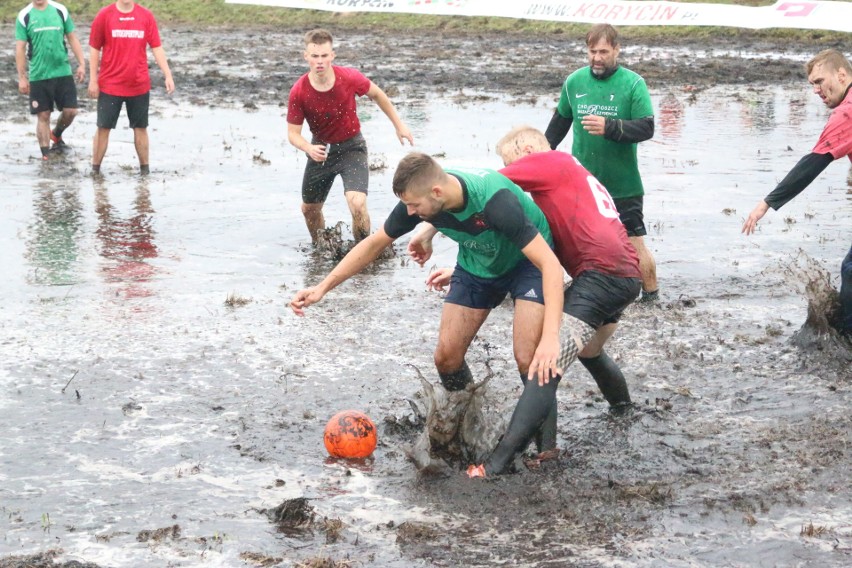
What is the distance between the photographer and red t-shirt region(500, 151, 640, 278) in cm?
605

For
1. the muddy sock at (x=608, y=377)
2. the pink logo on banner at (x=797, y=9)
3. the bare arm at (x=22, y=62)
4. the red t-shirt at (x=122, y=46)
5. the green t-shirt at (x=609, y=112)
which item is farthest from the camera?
the pink logo on banner at (x=797, y=9)

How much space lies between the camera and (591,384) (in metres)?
7.51

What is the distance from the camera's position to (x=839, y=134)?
7.13 m

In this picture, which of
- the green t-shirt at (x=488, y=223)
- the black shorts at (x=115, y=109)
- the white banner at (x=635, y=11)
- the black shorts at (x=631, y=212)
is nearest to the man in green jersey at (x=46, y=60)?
the black shorts at (x=115, y=109)

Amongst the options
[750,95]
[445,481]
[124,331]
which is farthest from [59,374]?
[750,95]

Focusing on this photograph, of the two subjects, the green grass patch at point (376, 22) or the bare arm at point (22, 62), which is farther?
the green grass patch at point (376, 22)

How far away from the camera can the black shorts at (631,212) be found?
8758 millimetres

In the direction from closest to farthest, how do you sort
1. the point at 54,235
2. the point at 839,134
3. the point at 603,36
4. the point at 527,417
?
1. the point at 527,417
2. the point at 839,134
3. the point at 603,36
4. the point at 54,235

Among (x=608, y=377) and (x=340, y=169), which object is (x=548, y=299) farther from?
(x=340, y=169)

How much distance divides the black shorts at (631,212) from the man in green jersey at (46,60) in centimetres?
892

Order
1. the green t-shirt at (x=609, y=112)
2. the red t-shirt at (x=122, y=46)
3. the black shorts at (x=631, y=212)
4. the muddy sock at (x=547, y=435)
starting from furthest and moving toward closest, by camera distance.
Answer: the red t-shirt at (x=122, y=46)
the black shorts at (x=631, y=212)
the green t-shirt at (x=609, y=112)
the muddy sock at (x=547, y=435)

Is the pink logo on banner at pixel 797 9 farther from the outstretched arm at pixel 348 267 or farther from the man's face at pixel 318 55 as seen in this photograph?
the outstretched arm at pixel 348 267

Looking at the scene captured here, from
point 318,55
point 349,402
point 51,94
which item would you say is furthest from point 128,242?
point 51,94

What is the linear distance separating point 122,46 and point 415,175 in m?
9.40
